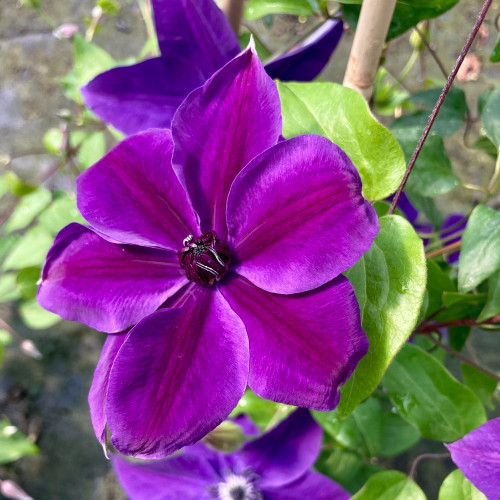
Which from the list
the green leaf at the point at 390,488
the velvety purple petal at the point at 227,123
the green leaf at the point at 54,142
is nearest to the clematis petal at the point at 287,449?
the green leaf at the point at 390,488

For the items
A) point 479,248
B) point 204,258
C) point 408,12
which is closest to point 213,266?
point 204,258

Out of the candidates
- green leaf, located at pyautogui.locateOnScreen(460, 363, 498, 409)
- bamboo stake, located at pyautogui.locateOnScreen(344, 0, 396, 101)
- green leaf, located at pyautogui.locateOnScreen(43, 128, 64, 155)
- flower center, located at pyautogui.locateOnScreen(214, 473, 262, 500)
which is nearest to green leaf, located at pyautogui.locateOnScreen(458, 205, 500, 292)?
bamboo stake, located at pyautogui.locateOnScreen(344, 0, 396, 101)

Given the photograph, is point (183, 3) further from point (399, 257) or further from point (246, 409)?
point (246, 409)

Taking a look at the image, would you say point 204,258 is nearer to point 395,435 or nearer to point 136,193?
point 136,193

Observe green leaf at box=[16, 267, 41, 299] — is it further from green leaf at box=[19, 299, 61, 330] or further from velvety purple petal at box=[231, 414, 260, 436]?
velvety purple petal at box=[231, 414, 260, 436]

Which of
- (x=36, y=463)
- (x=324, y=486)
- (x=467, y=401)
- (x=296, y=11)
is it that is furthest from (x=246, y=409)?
(x=36, y=463)
